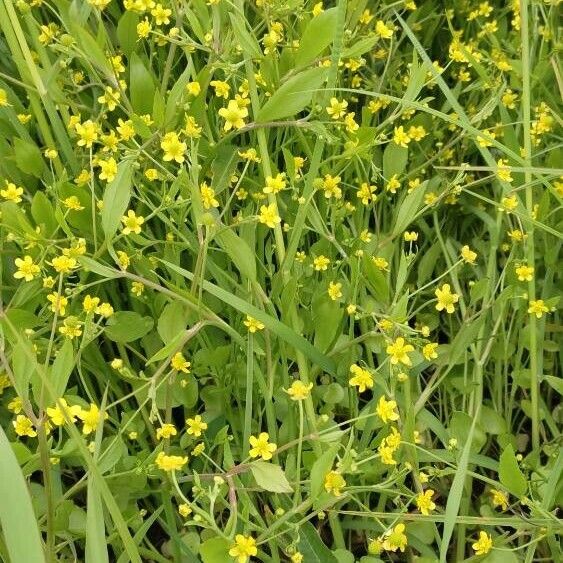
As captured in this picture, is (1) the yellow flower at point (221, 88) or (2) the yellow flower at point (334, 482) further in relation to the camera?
(1) the yellow flower at point (221, 88)

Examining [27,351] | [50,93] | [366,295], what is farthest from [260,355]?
[50,93]

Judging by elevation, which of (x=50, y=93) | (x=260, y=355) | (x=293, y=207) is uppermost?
(x=50, y=93)

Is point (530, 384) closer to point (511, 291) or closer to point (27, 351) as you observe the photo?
point (511, 291)

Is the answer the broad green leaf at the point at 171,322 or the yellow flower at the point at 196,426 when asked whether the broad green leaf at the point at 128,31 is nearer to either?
the broad green leaf at the point at 171,322

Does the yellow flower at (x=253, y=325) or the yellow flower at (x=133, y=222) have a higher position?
the yellow flower at (x=133, y=222)

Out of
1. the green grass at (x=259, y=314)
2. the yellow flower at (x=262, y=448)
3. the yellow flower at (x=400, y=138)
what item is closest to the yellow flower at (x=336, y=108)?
the green grass at (x=259, y=314)

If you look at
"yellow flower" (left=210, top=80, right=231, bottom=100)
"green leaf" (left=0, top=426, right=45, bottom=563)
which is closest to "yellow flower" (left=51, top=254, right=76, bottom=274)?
"green leaf" (left=0, top=426, right=45, bottom=563)
